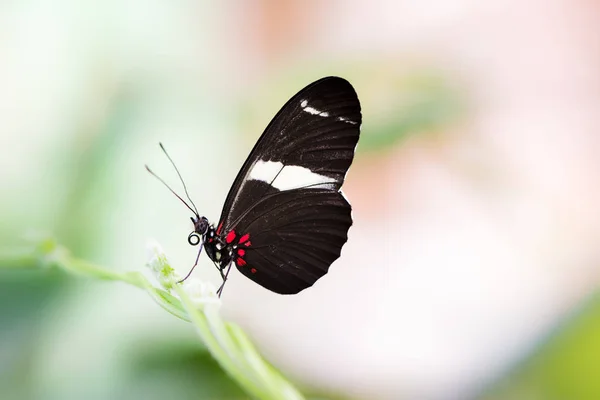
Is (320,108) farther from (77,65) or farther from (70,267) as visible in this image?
(77,65)

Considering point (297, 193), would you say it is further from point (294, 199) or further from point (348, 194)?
point (348, 194)

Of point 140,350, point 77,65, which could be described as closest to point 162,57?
point 77,65

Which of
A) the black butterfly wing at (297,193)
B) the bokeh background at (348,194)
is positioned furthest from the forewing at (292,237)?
the bokeh background at (348,194)

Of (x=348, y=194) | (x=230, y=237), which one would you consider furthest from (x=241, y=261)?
(x=348, y=194)

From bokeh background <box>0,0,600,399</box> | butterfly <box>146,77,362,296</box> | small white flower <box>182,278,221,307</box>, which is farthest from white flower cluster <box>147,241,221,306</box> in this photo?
bokeh background <box>0,0,600,399</box>

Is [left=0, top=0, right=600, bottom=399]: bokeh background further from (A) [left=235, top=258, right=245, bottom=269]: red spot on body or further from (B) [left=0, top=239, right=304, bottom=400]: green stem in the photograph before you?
(B) [left=0, top=239, right=304, bottom=400]: green stem

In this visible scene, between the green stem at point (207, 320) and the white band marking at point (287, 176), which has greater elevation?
the white band marking at point (287, 176)

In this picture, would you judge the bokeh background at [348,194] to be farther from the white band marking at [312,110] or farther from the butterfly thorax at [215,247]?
the white band marking at [312,110]
